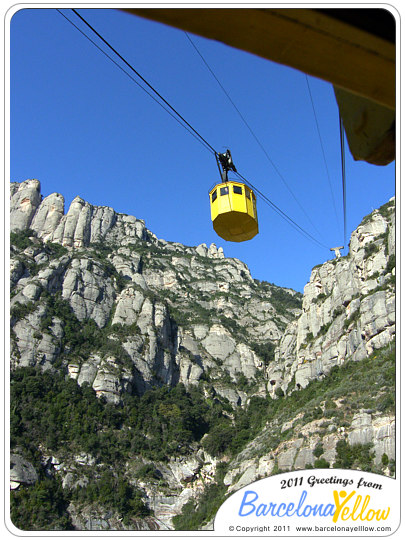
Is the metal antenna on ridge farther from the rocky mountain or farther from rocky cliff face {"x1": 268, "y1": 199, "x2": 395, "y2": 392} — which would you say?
rocky cliff face {"x1": 268, "y1": 199, "x2": 395, "y2": 392}

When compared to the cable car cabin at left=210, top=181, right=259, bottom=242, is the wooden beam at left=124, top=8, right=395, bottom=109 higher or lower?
lower

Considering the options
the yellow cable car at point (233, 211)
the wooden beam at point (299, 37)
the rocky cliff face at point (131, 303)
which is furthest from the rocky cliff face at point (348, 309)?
the wooden beam at point (299, 37)

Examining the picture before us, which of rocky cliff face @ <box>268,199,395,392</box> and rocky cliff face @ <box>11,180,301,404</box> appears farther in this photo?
rocky cliff face @ <box>11,180,301,404</box>

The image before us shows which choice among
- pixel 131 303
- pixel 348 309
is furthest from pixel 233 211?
pixel 131 303

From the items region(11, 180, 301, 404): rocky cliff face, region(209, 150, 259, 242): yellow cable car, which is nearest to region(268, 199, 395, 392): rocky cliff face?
region(11, 180, 301, 404): rocky cliff face

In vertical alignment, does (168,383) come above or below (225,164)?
Result: below

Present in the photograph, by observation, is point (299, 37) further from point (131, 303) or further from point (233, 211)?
point (131, 303)

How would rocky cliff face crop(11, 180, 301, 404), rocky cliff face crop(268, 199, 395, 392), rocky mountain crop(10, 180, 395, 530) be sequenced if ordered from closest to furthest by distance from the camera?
rocky mountain crop(10, 180, 395, 530) < rocky cliff face crop(268, 199, 395, 392) < rocky cliff face crop(11, 180, 301, 404)
